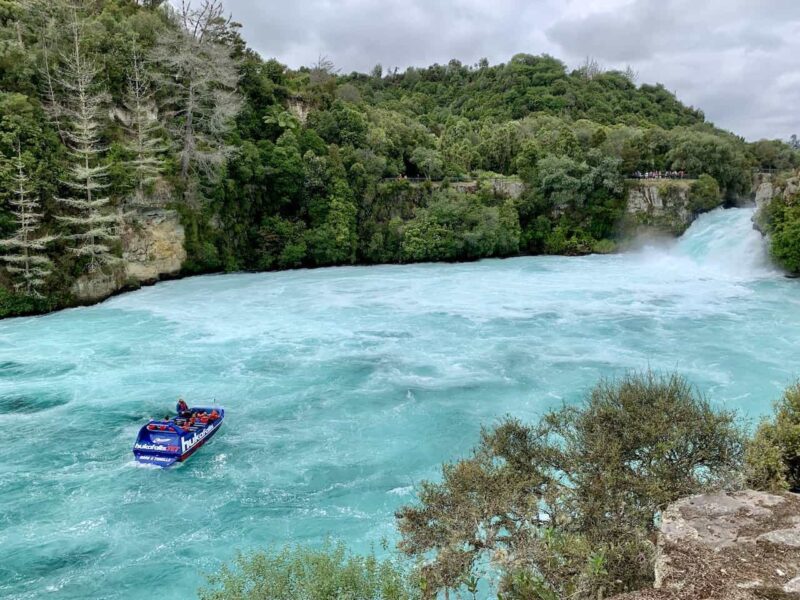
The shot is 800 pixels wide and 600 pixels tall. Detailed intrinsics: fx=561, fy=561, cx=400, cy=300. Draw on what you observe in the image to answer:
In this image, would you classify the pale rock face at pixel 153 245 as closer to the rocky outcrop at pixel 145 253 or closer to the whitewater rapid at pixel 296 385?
the rocky outcrop at pixel 145 253

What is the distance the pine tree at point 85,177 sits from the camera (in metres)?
29.3

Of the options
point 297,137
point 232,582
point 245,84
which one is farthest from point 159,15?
point 232,582

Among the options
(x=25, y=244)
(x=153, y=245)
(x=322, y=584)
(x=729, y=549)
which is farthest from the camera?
(x=153, y=245)

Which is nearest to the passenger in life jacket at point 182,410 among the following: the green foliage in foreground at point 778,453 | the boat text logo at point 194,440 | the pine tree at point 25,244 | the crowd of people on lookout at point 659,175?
the boat text logo at point 194,440

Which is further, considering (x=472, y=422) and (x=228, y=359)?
(x=228, y=359)

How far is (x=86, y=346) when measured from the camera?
23.2 m

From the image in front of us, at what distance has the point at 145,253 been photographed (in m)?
34.4

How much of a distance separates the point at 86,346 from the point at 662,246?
41.3 metres

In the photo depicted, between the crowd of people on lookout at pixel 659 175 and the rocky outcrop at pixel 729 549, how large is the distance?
4607 centimetres

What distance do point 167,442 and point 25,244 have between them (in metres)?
18.2

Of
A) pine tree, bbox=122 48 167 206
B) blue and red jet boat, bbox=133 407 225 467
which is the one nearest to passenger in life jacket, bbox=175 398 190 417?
blue and red jet boat, bbox=133 407 225 467

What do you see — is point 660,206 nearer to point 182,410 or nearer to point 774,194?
point 774,194

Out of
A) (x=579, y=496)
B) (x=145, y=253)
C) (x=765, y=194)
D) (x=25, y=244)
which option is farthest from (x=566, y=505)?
(x=765, y=194)

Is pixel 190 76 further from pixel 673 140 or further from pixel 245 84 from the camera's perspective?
pixel 673 140
